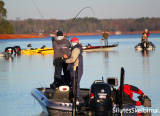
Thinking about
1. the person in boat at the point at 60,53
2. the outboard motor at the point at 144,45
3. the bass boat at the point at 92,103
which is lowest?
the outboard motor at the point at 144,45

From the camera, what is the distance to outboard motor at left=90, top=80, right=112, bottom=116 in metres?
7.57

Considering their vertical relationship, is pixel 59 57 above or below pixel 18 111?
above

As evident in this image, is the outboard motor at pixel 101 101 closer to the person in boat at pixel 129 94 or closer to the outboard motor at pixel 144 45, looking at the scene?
the person in boat at pixel 129 94

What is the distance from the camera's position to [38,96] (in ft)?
31.6

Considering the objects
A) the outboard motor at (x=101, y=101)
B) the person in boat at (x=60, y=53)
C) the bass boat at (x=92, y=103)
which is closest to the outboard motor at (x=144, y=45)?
the person in boat at (x=60, y=53)

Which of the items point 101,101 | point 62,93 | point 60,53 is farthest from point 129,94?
point 60,53

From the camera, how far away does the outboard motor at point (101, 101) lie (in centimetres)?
757

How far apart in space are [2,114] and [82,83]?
5.14m

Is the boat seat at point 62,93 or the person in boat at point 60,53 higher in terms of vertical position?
the person in boat at point 60,53

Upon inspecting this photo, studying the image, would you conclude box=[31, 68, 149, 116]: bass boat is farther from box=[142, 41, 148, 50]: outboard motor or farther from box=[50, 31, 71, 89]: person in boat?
box=[142, 41, 148, 50]: outboard motor

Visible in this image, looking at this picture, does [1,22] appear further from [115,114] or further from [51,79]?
[115,114]

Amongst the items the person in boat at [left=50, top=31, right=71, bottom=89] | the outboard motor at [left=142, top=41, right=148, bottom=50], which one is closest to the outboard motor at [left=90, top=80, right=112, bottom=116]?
the person in boat at [left=50, top=31, right=71, bottom=89]

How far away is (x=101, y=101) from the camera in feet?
24.8

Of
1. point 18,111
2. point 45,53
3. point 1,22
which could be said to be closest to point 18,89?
point 18,111
